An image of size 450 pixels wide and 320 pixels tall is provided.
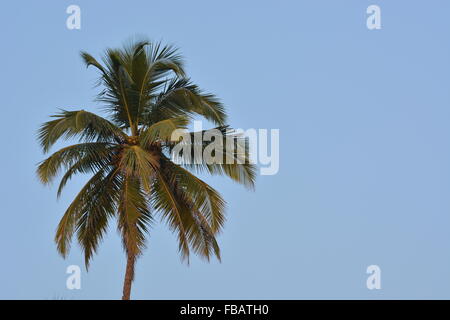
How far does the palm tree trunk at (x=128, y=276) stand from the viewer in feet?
84.1

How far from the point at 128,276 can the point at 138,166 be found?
3.27 m

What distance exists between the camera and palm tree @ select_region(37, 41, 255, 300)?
25812 millimetres

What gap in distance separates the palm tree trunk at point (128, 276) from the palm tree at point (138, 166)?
3 cm

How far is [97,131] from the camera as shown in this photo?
1042 inches

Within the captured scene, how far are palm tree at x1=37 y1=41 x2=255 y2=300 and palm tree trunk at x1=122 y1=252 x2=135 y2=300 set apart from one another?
0.03 m

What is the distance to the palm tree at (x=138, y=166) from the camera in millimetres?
25812

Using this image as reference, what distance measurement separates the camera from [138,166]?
82.0 feet

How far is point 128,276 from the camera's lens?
2591 centimetres

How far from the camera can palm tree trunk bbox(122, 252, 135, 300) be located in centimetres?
2565

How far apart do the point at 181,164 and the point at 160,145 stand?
87cm
